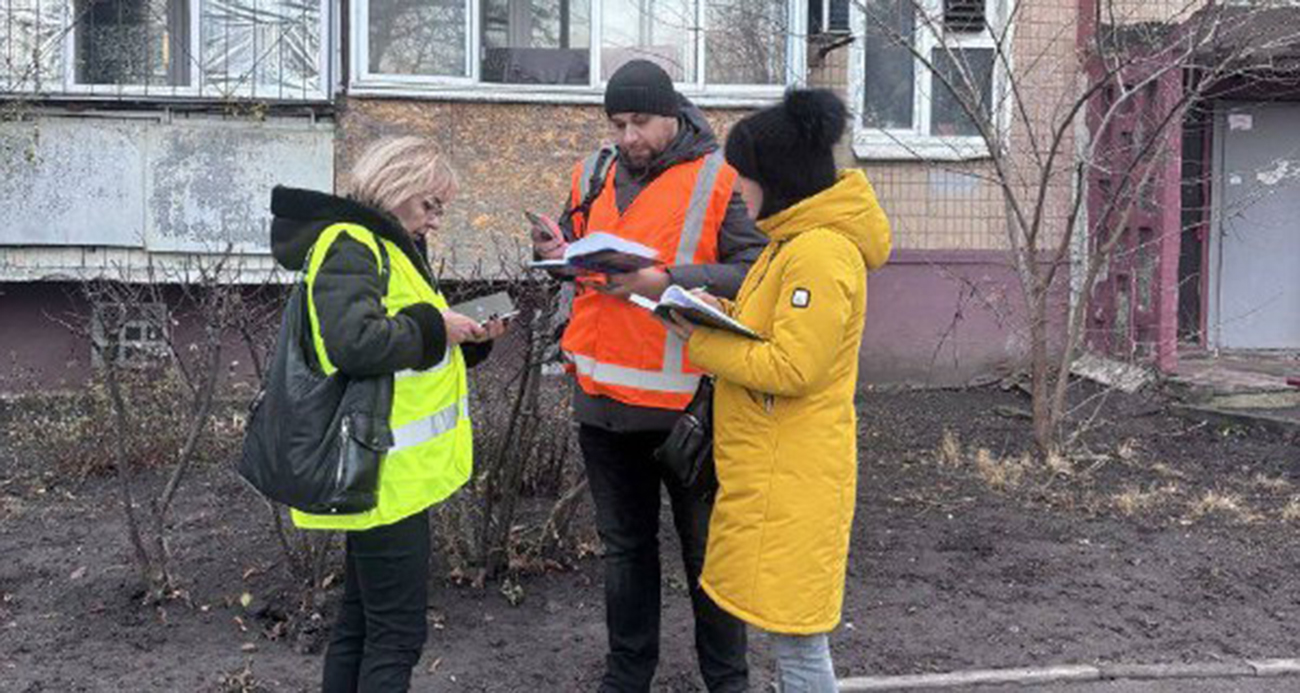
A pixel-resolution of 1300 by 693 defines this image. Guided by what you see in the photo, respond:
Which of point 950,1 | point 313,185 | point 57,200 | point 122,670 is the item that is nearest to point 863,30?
point 950,1

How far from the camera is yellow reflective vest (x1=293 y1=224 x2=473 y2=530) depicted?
330 cm

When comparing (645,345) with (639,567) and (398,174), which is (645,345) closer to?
(639,567)

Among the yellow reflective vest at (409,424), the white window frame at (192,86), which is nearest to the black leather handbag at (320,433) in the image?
the yellow reflective vest at (409,424)

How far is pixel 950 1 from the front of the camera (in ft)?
33.8

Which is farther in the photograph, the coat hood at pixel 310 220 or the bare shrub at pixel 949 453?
the bare shrub at pixel 949 453

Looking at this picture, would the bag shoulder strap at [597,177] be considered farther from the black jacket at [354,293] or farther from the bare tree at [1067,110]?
the bare tree at [1067,110]

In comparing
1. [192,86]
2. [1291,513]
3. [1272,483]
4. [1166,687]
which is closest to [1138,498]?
[1291,513]

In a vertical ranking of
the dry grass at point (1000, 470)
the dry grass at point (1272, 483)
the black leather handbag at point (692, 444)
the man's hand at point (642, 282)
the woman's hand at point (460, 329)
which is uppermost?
the man's hand at point (642, 282)

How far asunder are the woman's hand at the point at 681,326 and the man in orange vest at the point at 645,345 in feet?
0.62

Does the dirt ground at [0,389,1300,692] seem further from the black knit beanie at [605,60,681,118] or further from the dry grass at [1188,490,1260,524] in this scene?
the black knit beanie at [605,60,681,118]

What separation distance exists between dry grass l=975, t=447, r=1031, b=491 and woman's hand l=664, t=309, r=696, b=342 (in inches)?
163

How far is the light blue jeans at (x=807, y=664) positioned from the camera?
3.38m

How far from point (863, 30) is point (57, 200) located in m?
6.25

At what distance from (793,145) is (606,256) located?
558 mm
